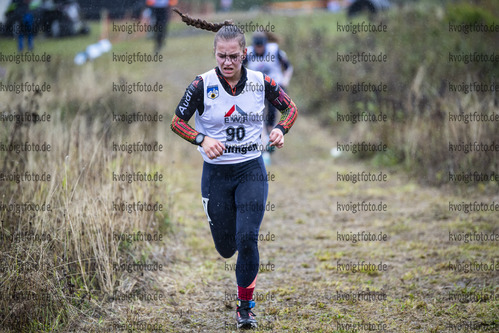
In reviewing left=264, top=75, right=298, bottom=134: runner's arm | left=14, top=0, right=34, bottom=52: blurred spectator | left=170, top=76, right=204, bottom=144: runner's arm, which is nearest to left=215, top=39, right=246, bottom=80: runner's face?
left=170, top=76, right=204, bottom=144: runner's arm

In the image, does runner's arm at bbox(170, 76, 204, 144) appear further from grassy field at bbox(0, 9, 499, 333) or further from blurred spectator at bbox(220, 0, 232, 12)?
blurred spectator at bbox(220, 0, 232, 12)

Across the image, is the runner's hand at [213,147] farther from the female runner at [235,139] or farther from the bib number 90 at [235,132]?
the bib number 90 at [235,132]

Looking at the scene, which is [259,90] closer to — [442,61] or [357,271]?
[357,271]

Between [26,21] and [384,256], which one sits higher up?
[26,21]

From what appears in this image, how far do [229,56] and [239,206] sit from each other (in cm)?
118

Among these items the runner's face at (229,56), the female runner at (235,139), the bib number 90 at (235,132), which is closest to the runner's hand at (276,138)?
the female runner at (235,139)

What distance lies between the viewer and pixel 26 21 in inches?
352

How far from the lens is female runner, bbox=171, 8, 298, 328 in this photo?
4.23 meters

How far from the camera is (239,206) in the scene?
4.32 meters

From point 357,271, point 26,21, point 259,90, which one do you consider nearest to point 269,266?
point 357,271

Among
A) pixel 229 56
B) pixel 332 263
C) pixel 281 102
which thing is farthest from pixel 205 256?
pixel 229 56

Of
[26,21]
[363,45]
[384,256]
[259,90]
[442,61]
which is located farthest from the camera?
[363,45]

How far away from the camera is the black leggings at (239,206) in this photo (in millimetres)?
4242

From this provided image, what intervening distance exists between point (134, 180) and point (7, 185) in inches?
50.8
